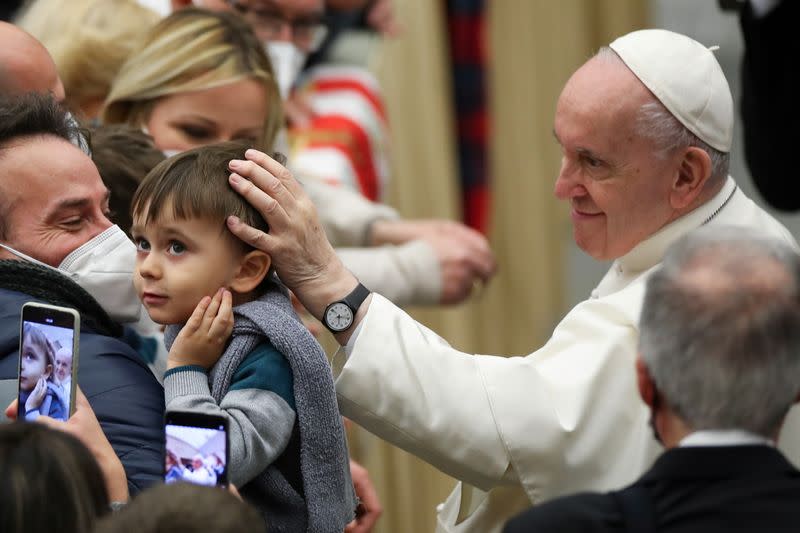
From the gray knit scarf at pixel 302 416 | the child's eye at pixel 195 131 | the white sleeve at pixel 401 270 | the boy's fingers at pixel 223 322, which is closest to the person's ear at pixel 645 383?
the gray knit scarf at pixel 302 416

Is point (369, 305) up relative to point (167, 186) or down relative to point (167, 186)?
down

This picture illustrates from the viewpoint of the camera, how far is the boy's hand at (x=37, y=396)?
2.18 metres

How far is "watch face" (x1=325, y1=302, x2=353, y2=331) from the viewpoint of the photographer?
258 centimetres

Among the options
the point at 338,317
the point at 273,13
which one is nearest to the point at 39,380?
the point at 338,317

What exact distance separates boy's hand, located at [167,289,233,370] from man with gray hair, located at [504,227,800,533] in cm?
62

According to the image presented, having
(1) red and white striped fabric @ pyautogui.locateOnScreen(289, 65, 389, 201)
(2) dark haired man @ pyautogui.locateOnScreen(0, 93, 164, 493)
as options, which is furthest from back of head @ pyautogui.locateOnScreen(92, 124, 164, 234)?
(1) red and white striped fabric @ pyautogui.locateOnScreen(289, 65, 389, 201)

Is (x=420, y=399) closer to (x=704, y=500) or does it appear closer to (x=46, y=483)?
(x=704, y=500)

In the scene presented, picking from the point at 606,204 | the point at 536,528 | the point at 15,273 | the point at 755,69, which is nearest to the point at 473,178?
the point at 755,69

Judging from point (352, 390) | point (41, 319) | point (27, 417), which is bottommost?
point (352, 390)

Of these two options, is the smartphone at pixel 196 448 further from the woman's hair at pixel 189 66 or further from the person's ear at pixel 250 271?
the woman's hair at pixel 189 66

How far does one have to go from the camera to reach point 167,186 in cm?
234

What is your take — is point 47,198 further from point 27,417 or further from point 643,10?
point 643,10

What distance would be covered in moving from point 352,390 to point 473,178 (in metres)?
4.52

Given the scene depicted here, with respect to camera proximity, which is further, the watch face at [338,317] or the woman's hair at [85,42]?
the woman's hair at [85,42]
